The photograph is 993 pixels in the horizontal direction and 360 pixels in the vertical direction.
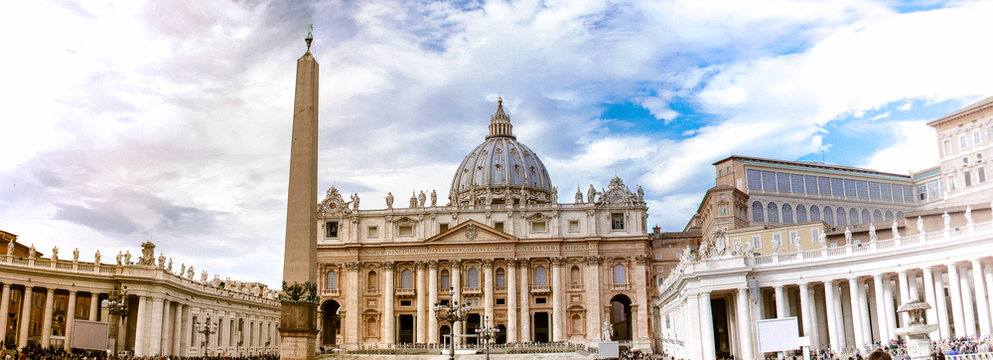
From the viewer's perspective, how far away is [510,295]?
277 ft

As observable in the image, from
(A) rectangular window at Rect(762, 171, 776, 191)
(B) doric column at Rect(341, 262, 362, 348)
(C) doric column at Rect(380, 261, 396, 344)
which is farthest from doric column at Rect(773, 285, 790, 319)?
(B) doric column at Rect(341, 262, 362, 348)

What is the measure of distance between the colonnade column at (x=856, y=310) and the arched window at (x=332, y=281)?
54.4 metres

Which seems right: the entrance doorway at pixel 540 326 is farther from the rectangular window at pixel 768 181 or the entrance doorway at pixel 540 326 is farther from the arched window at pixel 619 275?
the rectangular window at pixel 768 181

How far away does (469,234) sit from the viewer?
282 feet

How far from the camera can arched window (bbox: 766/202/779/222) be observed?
80.2 m

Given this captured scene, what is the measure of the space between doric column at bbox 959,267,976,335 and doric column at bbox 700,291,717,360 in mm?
12653

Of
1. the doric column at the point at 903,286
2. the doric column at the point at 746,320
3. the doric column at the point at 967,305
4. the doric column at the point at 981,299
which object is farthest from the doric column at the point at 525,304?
the doric column at the point at 981,299

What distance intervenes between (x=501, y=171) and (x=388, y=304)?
39.1 meters

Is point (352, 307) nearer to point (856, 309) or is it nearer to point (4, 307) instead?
point (4, 307)

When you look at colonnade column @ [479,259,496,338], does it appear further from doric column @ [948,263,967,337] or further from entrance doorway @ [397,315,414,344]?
doric column @ [948,263,967,337]

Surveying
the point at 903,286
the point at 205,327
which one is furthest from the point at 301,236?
the point at 205,327

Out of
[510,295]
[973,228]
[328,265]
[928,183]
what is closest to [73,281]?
[328,265]

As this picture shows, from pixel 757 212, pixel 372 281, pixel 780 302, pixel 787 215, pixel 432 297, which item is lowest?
pixel 780 302

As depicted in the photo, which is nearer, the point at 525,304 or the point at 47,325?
the point at 47,325
